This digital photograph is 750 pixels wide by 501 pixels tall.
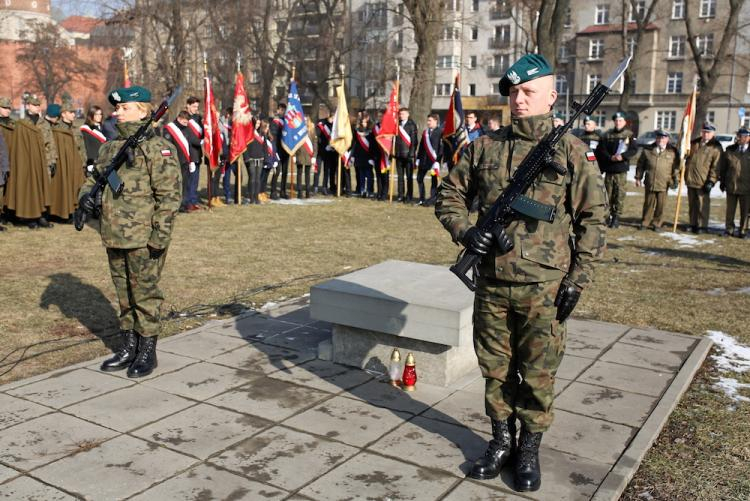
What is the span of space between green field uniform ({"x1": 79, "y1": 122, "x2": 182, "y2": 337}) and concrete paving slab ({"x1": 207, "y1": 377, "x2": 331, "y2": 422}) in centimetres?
92

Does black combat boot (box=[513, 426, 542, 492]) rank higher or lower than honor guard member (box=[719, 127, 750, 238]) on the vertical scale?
lower

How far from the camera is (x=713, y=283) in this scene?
9.51 m

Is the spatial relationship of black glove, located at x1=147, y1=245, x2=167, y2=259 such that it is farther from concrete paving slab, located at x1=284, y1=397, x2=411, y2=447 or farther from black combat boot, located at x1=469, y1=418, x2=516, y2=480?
black combat boot, located at x1=469, y1=418, x2=516, y2=480

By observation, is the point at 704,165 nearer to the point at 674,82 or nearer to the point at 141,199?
the point at 141,199

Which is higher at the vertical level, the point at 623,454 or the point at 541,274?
the point at 541,274

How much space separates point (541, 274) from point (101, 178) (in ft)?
11.4

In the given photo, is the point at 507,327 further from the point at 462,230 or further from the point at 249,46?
the point at 249,46

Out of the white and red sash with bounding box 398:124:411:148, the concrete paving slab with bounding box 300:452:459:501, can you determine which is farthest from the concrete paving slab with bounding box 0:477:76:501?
the white and red sash with bounding box 398:124:411:148

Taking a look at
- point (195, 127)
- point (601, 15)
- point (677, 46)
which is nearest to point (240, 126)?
point (195, 127)

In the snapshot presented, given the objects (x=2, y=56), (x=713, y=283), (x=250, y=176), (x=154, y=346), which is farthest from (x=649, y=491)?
(x=2, y=56)

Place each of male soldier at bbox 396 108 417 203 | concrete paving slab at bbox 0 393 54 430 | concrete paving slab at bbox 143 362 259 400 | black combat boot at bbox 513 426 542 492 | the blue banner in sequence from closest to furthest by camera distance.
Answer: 1. black combat boot at bbox 513 426 542 492
2. concrete paving slab at bbox 0 393 54 430
3. concrete paving slab at bbox 143 362 259 400
4. the blue banner
5. male soldier at bbox 396 108 417 203

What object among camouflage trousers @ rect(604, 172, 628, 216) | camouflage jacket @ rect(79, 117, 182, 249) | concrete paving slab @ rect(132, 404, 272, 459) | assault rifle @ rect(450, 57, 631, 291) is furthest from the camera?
camouflage trousers @ rect(604, 172, 628, 216)

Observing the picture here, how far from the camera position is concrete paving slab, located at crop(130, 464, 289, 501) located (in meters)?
3.69

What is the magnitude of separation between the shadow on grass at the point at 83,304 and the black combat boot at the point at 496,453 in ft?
12.0
